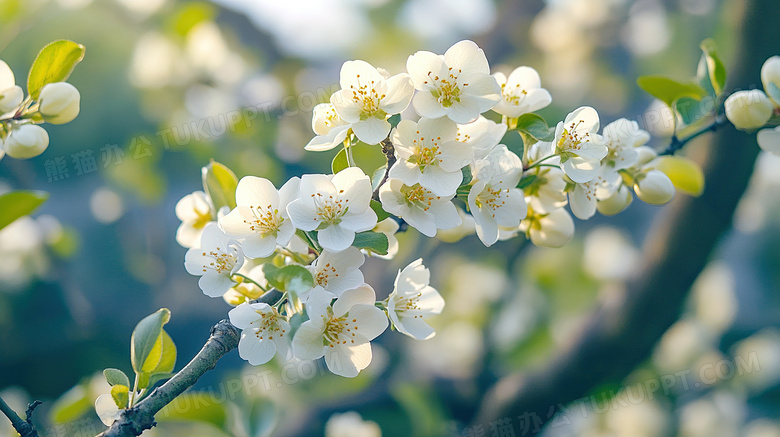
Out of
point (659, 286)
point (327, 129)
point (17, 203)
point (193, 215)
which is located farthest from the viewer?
point (659, 286)

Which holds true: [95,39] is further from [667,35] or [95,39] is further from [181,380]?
[667,35]

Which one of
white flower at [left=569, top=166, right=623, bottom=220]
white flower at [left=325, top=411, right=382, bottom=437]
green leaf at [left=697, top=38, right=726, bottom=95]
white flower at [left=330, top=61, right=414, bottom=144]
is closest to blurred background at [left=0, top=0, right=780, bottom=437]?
white flower at [left=325, top=411, right=382, bottom=437]

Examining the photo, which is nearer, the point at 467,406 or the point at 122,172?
the point at 467,406

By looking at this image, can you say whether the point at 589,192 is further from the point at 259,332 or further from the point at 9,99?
the point at 9,99

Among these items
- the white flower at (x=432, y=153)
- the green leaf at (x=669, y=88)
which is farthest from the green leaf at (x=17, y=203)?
the green leaf at (x=669, y=88)

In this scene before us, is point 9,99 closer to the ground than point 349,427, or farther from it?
farther from it

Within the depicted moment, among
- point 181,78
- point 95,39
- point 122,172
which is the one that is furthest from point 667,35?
point 95,39

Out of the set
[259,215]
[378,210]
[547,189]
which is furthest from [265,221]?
[547,189]
